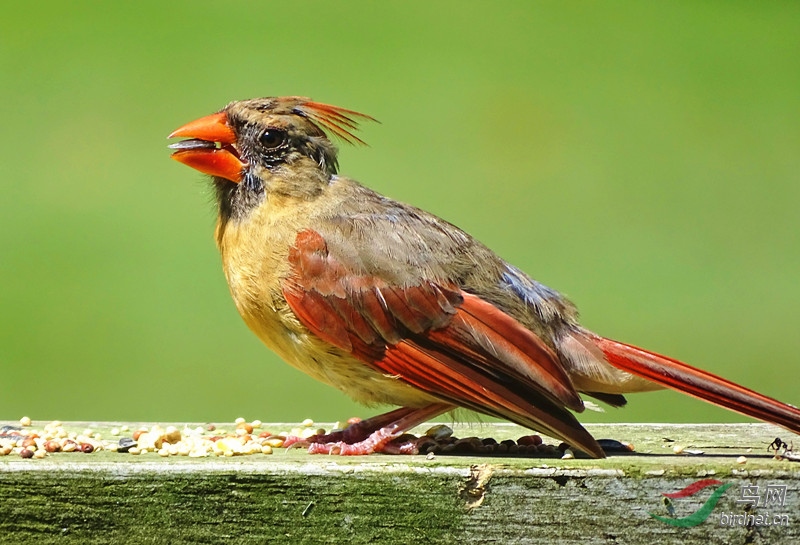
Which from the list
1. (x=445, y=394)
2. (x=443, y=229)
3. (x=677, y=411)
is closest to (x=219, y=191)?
(x=443, y=229)

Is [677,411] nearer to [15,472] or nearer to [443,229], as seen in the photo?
[443,229]

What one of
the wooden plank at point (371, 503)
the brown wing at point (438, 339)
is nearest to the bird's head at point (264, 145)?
the brown wing at point (438, 339)

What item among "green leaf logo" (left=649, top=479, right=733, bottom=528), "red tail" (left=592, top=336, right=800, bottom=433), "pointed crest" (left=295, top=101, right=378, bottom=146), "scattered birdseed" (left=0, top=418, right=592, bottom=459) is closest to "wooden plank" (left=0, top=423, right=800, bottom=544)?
"green leaf logo" (left=649, top=479, right=733, bottom=528)

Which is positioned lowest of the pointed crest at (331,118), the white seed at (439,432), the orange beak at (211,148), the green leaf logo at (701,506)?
the green leaf logo at (701,506)

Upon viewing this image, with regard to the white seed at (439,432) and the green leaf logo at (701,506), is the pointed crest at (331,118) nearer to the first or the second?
the white seed at (439,432)

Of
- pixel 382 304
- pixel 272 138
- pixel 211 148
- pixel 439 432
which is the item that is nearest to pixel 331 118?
pixel 272 138

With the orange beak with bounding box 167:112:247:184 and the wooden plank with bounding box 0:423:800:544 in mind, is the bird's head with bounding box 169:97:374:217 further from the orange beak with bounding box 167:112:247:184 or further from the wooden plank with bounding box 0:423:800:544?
the wooden plank with bounding box 0:423:800:544

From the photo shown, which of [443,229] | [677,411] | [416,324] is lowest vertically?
[677,411]

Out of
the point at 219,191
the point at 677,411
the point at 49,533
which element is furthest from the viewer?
→ the point at 677,411
